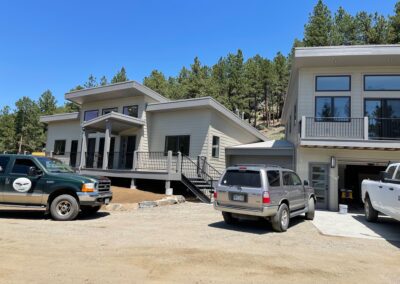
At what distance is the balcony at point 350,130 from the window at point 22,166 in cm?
1110

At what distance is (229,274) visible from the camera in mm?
4895

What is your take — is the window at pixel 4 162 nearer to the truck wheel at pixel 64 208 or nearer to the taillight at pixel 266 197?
the truck wheel at pixel 64 208

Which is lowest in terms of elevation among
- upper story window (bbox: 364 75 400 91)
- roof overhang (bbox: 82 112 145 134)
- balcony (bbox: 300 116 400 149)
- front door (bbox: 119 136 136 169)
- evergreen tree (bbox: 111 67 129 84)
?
front door (bbox: 119 136 136 169)

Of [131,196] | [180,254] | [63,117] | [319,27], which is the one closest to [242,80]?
[319,27]

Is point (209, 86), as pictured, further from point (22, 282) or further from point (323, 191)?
point (22, 282)

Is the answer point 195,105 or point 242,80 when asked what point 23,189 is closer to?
point 195,105

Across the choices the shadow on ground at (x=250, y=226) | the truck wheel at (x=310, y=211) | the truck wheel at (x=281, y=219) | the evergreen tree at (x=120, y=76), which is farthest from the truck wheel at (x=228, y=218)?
the evergreen tree at (x=120, y=76)

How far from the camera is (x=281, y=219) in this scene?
29.0ft

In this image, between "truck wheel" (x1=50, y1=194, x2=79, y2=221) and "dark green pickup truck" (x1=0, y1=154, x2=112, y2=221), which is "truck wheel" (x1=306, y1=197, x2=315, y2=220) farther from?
"truck wheel" (x1=50, y1=194, x2=79, y2=221)

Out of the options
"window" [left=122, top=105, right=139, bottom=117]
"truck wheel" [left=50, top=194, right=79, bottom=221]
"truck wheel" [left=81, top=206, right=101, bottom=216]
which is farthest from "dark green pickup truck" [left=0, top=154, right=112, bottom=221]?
"window" [left=122, top=105, right=139, bottom=117]

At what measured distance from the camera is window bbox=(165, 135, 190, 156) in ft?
61.6

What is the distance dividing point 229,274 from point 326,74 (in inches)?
520

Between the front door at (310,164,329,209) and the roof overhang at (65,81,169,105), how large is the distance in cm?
1096

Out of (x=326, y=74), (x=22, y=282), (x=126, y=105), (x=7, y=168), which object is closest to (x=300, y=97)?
(x=326, y=74)
